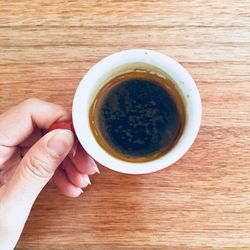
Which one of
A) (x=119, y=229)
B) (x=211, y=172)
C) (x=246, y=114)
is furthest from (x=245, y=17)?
(x=119, y=229)

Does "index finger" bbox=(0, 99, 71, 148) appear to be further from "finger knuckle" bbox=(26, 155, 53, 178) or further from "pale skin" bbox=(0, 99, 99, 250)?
"finger knuckle" bbox=(26, 155, 53, 178)

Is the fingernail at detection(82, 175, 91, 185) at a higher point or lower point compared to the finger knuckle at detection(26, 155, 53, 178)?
lower

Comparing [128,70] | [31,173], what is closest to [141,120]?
[128,70]

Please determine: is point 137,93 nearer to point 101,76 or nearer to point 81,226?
point 101,76

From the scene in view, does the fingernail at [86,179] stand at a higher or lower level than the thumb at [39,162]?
lower

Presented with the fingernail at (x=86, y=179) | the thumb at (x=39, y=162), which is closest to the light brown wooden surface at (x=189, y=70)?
the fingernail at (x=86, y=179)

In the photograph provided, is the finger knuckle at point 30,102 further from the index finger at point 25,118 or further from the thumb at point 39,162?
the thumb at point 39,162

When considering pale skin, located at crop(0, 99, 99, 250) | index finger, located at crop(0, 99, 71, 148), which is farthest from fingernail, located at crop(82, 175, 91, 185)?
index finger, located at crop(0, 99, 71, 148)
